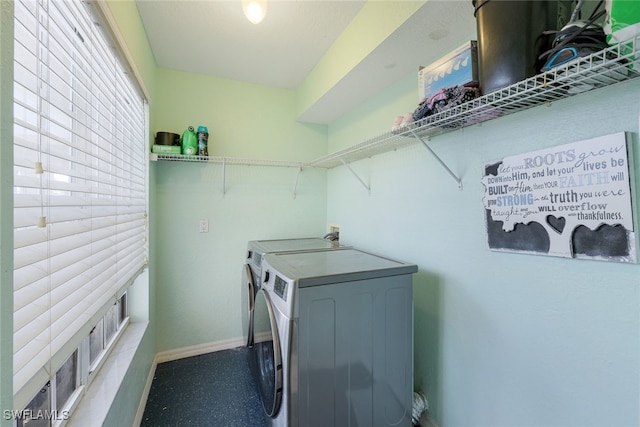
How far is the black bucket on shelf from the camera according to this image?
2.74ft

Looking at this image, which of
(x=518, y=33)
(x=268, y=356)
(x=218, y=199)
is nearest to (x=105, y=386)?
(x=268, y=356)

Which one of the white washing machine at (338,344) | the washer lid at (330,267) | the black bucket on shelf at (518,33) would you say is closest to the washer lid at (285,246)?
Result: the washer lid at (330,267)

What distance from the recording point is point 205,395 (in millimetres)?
1835

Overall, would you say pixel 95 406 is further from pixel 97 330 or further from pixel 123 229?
pixel 123 229

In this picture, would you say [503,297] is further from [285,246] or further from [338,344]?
[285,246]

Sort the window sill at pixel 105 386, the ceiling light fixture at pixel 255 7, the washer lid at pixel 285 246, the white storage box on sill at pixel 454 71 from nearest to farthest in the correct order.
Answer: the window sill at pixel 105 386 → the white storage box on sill at pixel 454 71 → the ceiling light fixture at pixel 255 7 → the washer lid at pixel 285 246

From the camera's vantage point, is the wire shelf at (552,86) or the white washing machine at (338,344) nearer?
the wire shelf at (552,86)

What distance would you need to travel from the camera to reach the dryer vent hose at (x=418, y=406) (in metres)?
1.47

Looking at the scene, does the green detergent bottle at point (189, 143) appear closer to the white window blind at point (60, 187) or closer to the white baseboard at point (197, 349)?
the white window blind at point (60, 187)

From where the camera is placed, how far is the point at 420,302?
1569mm

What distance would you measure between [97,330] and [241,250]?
1.26 metres

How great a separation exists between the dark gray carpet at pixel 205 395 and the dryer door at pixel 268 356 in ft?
1.01

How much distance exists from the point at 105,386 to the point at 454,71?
2.08 metres

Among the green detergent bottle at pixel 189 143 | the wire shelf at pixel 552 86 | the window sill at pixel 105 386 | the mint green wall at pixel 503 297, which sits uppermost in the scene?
the green detergent bottle at pixel 189 143
